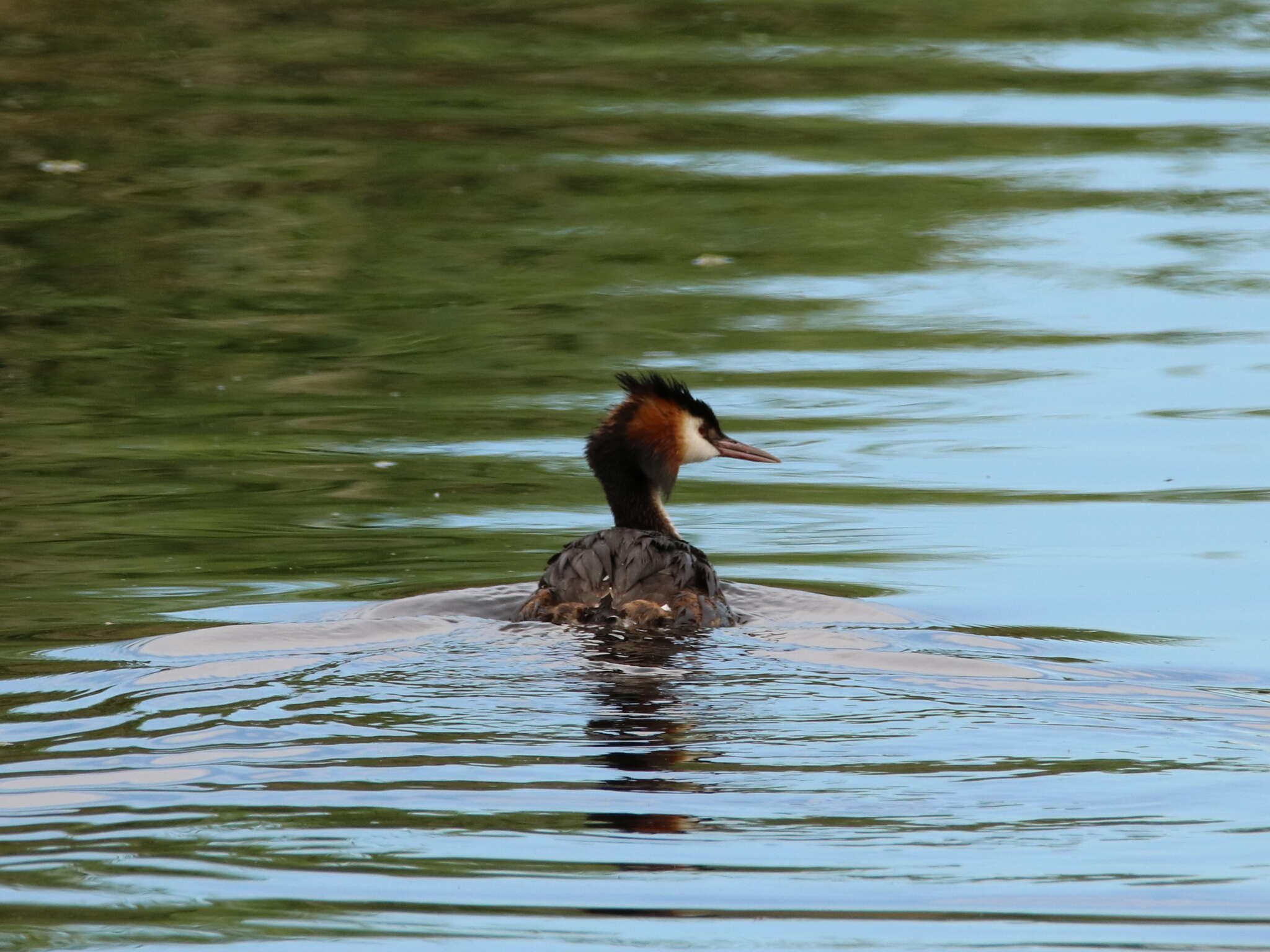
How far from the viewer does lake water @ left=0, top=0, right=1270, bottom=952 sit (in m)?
5.53

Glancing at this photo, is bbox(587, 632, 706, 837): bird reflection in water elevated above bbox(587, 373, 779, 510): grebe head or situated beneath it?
situated beneath

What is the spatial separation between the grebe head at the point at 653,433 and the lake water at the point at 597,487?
1.61 ft

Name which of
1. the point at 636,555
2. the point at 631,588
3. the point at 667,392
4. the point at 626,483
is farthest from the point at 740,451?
the point at 631,588

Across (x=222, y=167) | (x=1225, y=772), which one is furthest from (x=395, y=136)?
(x=1225, y=772)

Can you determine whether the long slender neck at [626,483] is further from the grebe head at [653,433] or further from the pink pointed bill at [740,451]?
the pink pointed bill at [740,451]

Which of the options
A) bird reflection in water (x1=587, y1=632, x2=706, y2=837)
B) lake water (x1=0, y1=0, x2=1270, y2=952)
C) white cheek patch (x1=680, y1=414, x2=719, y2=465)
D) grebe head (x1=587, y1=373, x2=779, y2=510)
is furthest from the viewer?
white cheek patch (x1=680, y1=414, x2=719, y2=465)

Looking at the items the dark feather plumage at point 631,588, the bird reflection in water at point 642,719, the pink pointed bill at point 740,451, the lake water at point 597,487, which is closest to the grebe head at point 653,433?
the pink pointed bill at point 740,451

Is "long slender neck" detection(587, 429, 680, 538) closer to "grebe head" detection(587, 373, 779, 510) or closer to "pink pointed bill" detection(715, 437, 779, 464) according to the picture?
"grebe head" detection(587, 373, 779, 510)

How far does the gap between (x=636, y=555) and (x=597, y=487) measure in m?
2.15

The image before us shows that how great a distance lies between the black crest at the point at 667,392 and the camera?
917 centimetres

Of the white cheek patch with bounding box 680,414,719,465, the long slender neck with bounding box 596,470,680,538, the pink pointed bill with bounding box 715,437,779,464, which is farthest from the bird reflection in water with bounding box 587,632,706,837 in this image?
the pink pointed bill with bounding box 715,437,779,464

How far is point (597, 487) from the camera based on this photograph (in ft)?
33.7

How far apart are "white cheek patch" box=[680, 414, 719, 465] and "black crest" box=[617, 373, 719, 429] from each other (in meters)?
0.03

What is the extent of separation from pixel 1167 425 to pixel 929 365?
1474 mm
